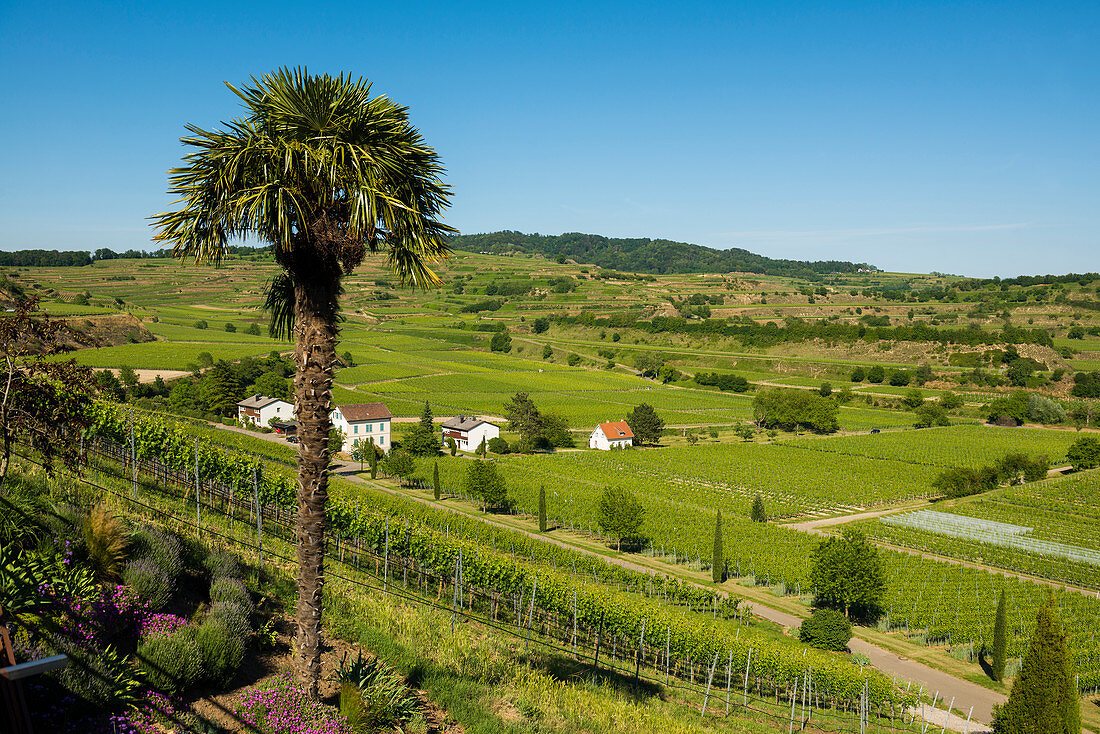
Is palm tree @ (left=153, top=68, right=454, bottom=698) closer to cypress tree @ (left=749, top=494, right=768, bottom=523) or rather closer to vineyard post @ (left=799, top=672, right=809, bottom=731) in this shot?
vineyard post @ (left=799, top=672, right=809, bottom=731)

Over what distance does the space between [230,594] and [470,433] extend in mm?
62109

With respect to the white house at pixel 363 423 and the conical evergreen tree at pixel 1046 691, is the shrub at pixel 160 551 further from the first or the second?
the white house at pixel 363 423

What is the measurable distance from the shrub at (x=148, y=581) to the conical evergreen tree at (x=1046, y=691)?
23.2m

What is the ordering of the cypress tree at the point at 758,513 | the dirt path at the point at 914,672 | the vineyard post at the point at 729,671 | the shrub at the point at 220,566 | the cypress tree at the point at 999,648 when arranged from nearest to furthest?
the shrub at the point at 220,566, the vineyard post at the point at 729,671, the dirt path at the point at 914,672, the cypress tree at the point at 999,648, the cypress tree at the point at 758,513

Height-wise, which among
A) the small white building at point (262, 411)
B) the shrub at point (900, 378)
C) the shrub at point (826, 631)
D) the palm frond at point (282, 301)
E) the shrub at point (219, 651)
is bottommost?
the shrub at point (826, 631)

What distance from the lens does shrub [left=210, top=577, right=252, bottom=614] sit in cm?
873

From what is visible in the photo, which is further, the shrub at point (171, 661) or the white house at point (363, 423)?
the white house at point (363, 423)

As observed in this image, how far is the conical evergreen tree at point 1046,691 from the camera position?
61.3 feet

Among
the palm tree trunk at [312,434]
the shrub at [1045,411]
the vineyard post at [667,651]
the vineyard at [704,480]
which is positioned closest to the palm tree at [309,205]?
the palm tree trunk at [312,434]

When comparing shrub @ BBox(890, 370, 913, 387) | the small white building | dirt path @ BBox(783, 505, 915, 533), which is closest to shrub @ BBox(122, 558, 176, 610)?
dirt path @ BBox(783, 505, 915, 533)

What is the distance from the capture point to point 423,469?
58.5m

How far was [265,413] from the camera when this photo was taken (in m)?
71.1

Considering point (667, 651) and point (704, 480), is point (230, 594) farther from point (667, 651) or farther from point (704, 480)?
point (704, 480)

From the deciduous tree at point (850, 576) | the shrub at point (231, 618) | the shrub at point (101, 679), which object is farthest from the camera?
the deciduous tree at point (850, 576)
